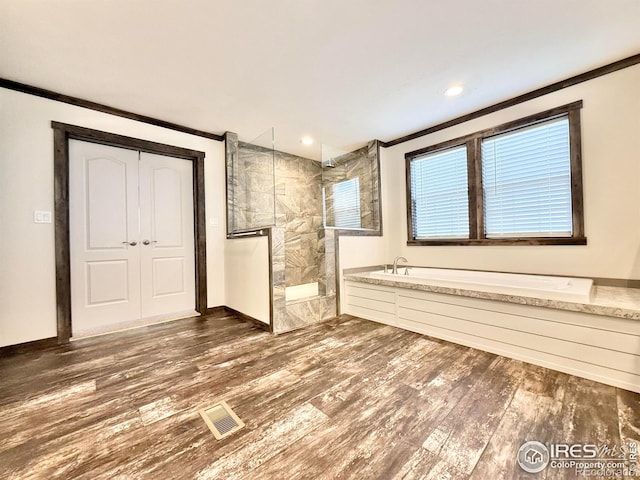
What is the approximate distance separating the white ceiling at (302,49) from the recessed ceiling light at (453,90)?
0.06m

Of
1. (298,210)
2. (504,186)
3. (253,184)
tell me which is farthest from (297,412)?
(298,210)

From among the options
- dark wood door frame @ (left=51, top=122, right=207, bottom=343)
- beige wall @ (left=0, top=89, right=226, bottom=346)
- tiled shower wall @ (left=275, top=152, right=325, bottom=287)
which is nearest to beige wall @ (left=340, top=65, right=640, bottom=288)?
tiled shower wall @ (left=275, top=152, right=325, bottom=287)

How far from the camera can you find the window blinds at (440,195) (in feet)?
11.0

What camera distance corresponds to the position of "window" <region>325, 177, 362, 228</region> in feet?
11.9

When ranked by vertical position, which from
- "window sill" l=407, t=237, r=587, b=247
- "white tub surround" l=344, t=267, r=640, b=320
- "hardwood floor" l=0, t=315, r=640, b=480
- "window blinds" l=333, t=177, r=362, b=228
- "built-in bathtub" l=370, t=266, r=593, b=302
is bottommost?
"hardwood floor" l=0, t=315, r=640, b=480

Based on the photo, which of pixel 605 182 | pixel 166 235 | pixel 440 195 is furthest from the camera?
pixel 440 195

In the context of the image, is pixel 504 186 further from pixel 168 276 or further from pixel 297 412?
pixel 168 276

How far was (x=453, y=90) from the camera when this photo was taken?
8.87 feet

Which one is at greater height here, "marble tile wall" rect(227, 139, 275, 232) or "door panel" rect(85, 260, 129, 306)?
"marble tile wall" rect(227, 139, 275, 232)

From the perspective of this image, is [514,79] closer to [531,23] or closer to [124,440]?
[531,23]

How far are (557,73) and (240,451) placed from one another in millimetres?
3742

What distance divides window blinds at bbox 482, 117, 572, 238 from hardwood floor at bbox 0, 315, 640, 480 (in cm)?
157

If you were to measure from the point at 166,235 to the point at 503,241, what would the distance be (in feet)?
13.0

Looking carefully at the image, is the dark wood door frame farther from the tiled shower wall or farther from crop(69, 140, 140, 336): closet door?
the tiled shower wall
